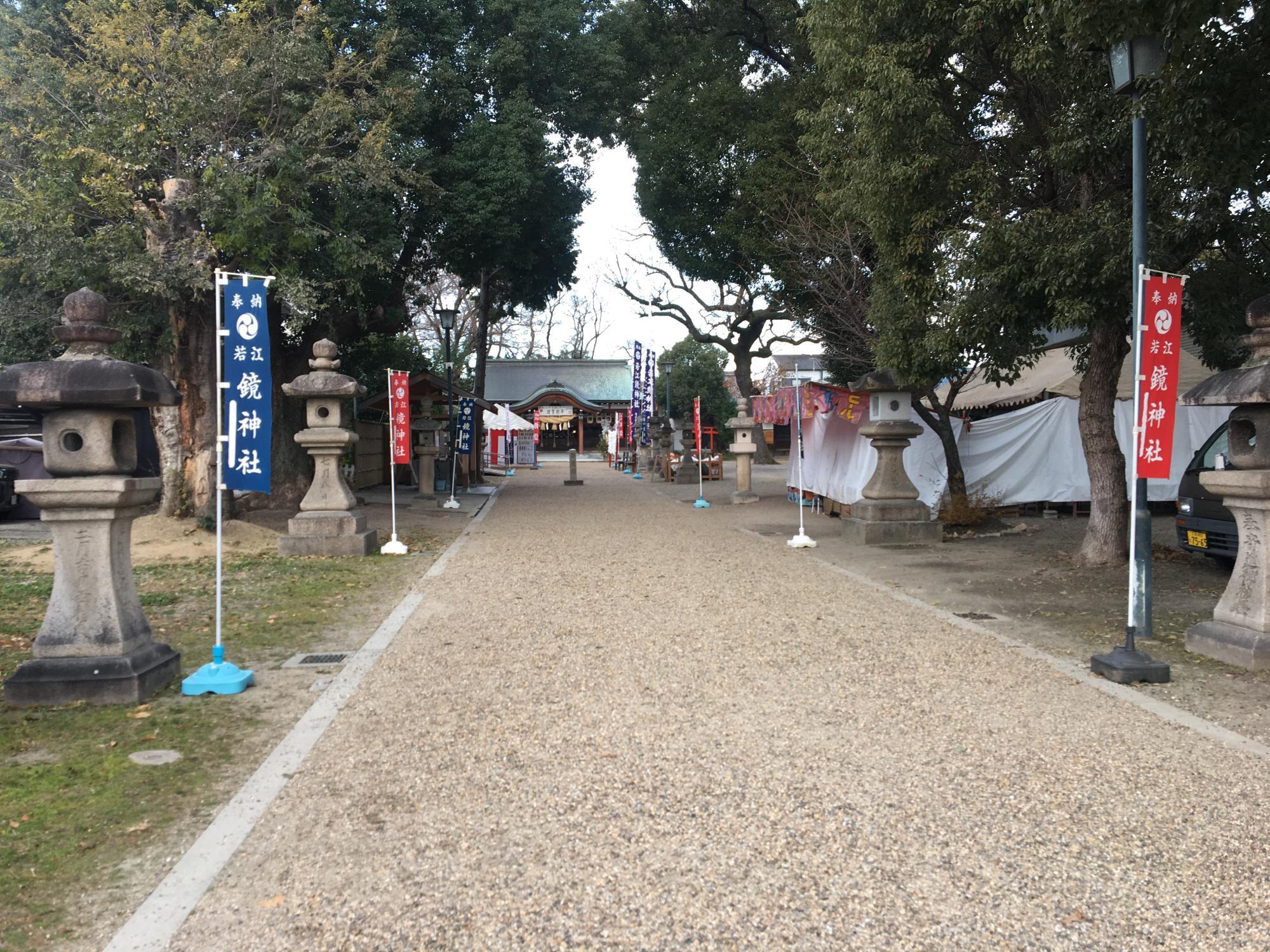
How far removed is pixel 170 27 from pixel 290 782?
1177cm

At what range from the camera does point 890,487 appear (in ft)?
41.0

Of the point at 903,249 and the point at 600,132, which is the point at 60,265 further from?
the point at 600,132

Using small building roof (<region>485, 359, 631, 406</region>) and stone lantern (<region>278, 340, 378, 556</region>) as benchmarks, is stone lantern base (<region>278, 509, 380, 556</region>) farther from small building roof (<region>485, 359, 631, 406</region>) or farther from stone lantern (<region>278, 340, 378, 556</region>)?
small building roof (<region>485, 359, 631, 406</region>)

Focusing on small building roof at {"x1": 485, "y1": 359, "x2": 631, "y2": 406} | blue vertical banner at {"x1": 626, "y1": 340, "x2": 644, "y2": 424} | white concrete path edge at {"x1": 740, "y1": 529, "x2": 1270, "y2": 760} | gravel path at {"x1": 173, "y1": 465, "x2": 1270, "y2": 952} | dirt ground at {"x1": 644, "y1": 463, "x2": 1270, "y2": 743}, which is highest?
small building roof at {"x1": 485, "y1": 359, "x2": 631, "y2": 406}

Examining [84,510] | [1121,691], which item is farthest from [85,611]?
[1121,691]

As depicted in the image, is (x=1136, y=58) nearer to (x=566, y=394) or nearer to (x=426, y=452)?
(x=426, y=452)

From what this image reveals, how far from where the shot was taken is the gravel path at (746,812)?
2807 mm

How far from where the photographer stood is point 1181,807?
12.0 feet

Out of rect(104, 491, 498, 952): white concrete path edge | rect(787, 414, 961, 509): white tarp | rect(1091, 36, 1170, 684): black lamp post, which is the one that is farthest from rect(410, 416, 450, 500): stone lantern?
rect(1091, 36, 1170, 684): black lamp post

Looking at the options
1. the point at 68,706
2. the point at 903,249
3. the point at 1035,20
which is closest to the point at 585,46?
the point at 903,249

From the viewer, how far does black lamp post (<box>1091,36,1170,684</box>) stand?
5645mm

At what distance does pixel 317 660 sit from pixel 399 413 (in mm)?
8244

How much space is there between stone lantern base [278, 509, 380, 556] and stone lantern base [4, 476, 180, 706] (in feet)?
19.8

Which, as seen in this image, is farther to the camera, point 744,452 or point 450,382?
point 744,452
